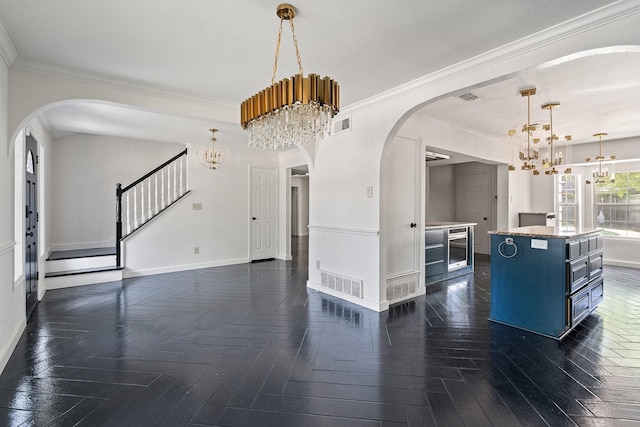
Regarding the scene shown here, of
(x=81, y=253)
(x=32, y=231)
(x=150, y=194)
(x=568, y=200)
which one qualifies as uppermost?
(x=150, y=194)

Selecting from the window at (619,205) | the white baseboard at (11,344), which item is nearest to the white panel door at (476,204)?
the window at (619,205)

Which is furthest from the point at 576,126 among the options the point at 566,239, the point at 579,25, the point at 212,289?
the point at 212,289

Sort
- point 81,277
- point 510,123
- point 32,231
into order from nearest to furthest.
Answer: point 32,231, point 81,277, point 510,123

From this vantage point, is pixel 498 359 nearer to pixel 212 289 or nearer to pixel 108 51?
pixel 212 289

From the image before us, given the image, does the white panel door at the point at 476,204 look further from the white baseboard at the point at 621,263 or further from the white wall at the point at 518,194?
the white baseboard at the point at 621,263

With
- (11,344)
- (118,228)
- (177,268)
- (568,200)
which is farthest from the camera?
(568,200)

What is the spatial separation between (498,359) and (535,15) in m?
2.53

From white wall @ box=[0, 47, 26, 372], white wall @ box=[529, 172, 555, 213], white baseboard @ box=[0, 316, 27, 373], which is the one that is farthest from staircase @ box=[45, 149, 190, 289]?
white wall @ box=[529, 172, 555, 213]

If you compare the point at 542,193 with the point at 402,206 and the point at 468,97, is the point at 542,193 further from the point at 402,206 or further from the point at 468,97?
the point at 402,206

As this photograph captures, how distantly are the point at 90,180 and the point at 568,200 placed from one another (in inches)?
396

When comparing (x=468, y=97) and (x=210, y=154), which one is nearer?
(x=468, y=97)

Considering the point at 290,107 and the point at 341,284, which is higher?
the point at 290,107

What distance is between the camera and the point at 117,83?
10.3ft

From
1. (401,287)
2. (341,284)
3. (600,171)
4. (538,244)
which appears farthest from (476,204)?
(341,284)
